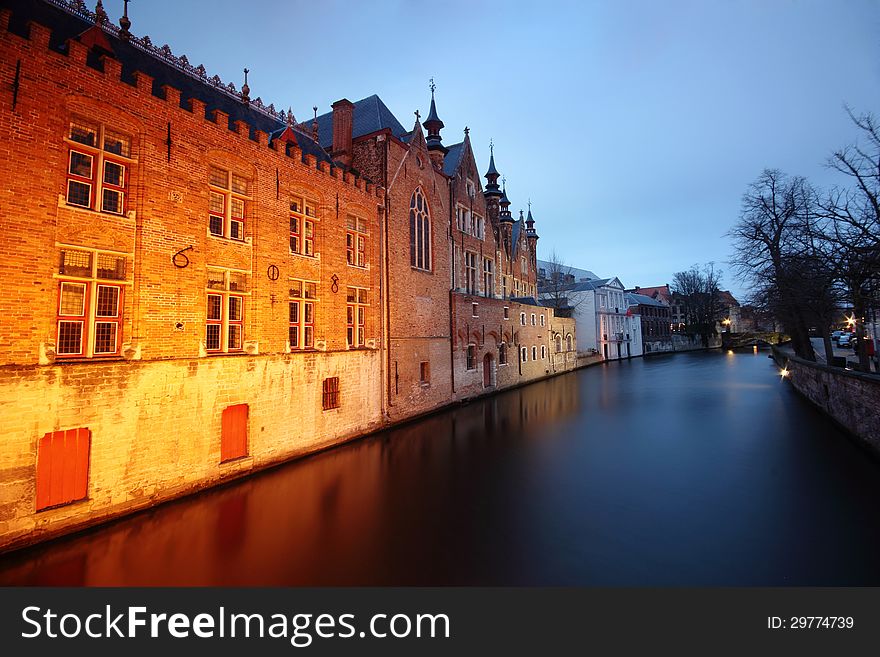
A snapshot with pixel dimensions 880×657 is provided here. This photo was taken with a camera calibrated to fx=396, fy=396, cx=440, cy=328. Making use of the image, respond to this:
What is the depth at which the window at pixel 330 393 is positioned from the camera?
47.4ft

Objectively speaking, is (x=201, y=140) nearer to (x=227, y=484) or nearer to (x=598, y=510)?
(x=227, y=484)

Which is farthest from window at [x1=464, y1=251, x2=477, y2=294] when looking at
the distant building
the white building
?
the distant building

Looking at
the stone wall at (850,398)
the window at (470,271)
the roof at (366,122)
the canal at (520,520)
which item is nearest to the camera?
the canal at (520,520)

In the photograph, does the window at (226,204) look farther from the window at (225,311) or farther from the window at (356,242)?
the window at (356,242)

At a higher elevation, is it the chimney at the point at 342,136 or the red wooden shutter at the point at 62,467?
the chimney at the point at 342,136

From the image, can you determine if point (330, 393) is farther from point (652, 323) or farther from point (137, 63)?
point (652, 323)

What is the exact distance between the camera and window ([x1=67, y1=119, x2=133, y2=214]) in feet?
27.6

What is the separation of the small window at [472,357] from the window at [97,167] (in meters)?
19.1

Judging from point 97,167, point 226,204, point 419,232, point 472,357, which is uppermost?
point 419,232

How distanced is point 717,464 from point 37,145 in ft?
61.6

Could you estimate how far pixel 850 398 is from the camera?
14.3 metres

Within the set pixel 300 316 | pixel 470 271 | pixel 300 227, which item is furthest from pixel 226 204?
pixel 470 271

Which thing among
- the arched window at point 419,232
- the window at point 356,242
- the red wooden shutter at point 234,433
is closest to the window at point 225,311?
the red wooden shutter at point 234,433

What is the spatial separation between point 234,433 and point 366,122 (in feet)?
53.4
